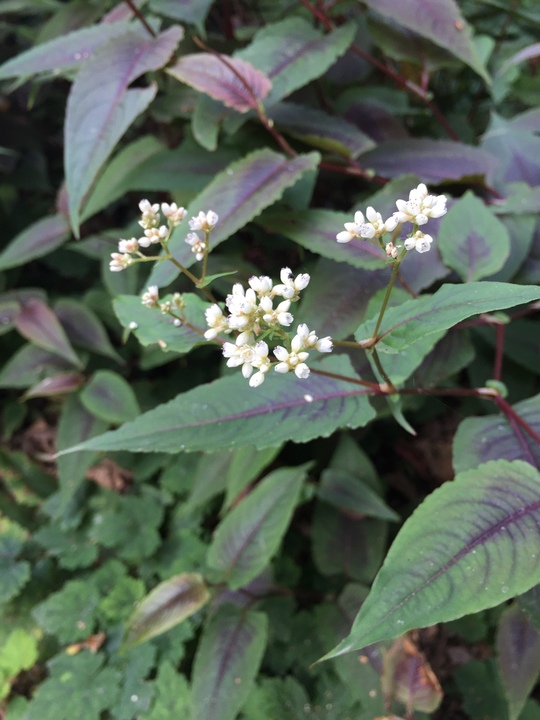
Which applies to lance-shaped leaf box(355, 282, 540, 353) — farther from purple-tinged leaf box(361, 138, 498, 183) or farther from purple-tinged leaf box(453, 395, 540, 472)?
purple-tinged leaf box(361, 138, 498, 183)

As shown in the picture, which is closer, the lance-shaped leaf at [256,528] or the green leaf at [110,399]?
the lance-shaped leaf at [256,528]

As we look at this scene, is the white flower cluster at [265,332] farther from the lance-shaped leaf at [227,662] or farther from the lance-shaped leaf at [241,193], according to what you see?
the lance-shaped leaf at [227,662]

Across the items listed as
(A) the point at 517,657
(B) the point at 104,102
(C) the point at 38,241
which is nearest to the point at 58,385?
(C) the point at 38,241

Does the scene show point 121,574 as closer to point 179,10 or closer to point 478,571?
point 478,571

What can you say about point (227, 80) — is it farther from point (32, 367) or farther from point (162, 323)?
point (32, 367)

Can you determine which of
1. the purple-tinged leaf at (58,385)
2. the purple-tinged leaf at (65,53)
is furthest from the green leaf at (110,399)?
the purple-tinged leaf at (65,53)
